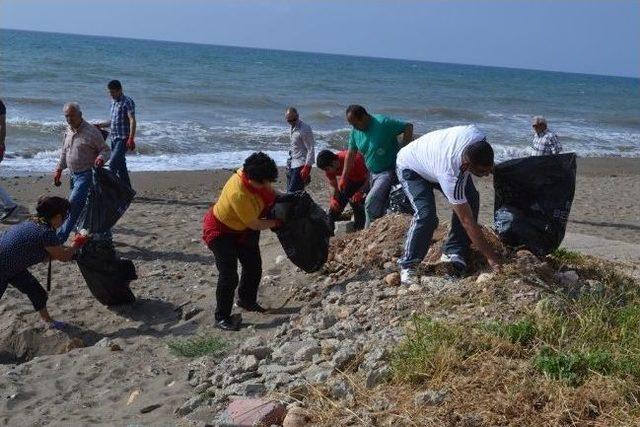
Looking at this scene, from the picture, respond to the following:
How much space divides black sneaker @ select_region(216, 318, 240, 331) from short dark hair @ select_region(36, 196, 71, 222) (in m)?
1.44

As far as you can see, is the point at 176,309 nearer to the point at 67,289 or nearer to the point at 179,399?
the point at 67,289

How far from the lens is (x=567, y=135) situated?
1123 inches

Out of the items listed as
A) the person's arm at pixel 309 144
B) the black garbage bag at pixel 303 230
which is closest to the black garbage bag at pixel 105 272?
the black garbage bag at pixel 303 230

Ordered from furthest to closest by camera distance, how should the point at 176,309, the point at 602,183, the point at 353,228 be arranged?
the point at 602,183
the point at 353,228
the point at 176,309

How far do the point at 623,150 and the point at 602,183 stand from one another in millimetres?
9629

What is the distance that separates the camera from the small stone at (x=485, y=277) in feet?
17.9

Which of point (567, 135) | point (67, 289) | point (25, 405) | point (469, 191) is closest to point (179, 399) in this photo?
point (25, 405)

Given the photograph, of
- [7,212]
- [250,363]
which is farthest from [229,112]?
[250,363]

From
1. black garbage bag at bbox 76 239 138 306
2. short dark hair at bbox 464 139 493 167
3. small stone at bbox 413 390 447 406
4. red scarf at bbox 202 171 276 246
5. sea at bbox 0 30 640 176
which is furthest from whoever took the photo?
sea at bbox 0 30 640 176

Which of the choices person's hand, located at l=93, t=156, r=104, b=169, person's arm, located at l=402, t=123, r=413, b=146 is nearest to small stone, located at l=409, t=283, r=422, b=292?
person's arm, located at l=402, t=123, r=413, b=146

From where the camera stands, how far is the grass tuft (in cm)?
542

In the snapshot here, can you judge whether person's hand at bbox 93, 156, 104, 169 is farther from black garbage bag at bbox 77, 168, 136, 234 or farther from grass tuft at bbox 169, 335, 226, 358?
grass tuft at bbox 169, 335, 226, 358

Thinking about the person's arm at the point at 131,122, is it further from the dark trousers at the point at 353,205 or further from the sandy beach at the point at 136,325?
the dark trousers at the point at 353,205

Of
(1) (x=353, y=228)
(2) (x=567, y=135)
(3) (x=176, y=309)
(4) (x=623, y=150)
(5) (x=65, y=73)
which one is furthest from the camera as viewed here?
(5) (x=65, y=73)
